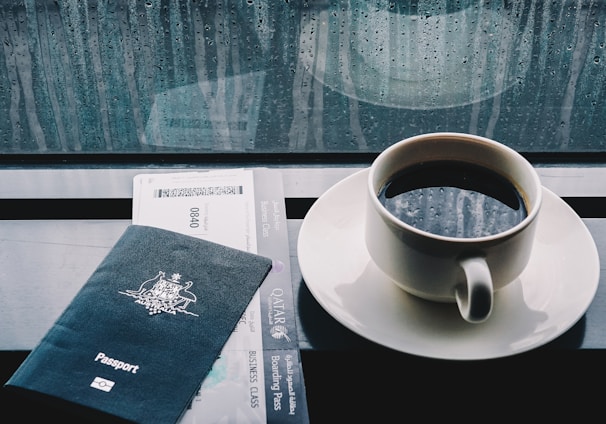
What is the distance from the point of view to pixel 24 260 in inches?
23.8

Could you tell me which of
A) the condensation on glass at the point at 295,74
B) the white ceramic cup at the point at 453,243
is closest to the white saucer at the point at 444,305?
the white ceramic cup at the point at 453,243

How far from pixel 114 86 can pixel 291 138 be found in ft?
0.69

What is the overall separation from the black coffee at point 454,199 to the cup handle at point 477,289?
0.19 ft

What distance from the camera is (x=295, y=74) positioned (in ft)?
2.36

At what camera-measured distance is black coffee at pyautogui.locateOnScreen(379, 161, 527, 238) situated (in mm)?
500

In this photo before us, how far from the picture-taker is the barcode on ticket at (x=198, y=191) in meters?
0.64

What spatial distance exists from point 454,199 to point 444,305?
0.09 meters

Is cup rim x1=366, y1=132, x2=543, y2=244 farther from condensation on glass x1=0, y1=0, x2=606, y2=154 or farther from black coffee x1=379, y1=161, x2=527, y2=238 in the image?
condensation on glass x1=0, y1=0, x2=606, y2=154

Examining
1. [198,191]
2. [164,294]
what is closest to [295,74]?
[198,191]

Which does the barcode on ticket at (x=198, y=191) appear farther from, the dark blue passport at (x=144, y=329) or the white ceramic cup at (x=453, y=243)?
the white ceramic cup at (x=453, y=243)

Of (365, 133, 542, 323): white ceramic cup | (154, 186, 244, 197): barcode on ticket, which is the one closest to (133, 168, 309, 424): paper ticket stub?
(154, 186, 244, 197): barcode on ticket

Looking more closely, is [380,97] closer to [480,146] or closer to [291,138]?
[291,138]

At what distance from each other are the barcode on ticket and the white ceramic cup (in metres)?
0.18

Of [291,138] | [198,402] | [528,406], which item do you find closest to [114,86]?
[291,138]
